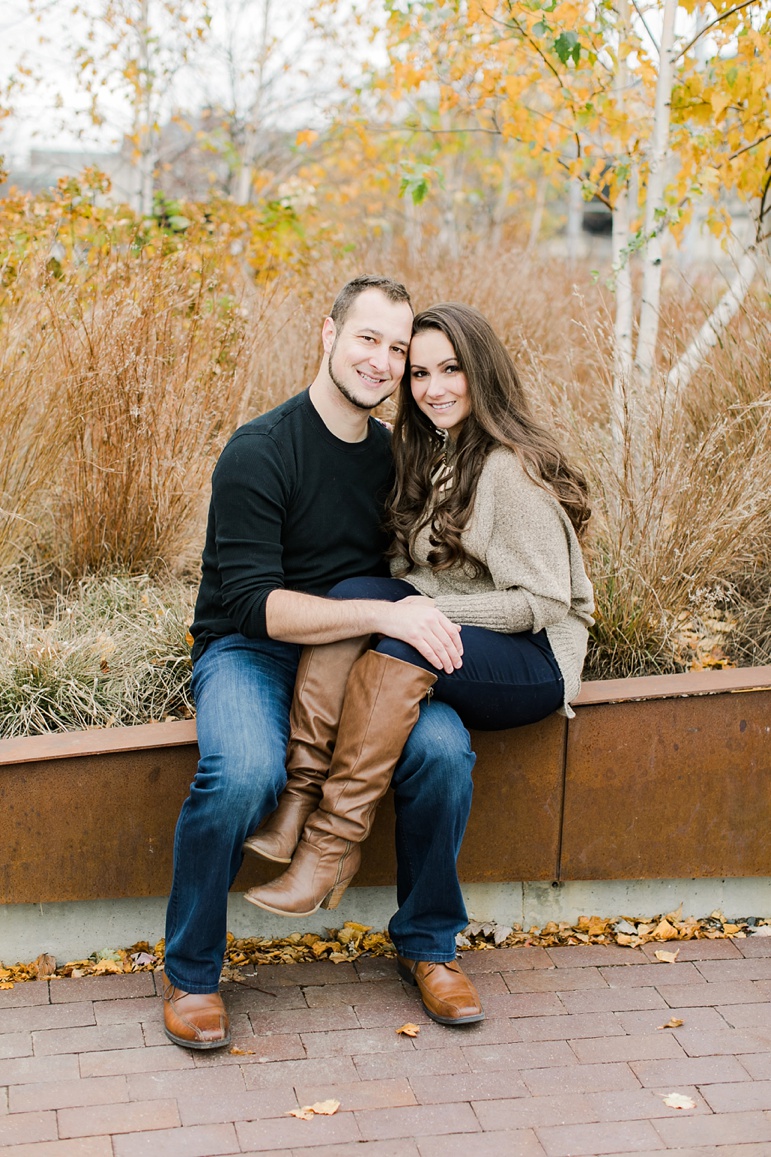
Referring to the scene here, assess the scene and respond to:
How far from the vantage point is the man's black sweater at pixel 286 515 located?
322 centimetres

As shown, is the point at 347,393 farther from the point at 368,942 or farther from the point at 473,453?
the point at 368,942

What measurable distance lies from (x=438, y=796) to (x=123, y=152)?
455 inches

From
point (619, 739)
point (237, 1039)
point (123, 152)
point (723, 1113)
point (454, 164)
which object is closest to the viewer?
point (723, 1113)

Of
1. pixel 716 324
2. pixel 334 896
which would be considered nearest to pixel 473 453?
pixel 334 896

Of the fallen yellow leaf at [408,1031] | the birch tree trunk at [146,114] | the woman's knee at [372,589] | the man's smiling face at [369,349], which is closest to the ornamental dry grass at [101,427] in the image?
the man's smiling face at [369,349]

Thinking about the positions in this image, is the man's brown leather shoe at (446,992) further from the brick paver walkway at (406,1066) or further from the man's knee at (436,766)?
the man's knee at (436,766)

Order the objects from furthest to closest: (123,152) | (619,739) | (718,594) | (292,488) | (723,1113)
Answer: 1. (123,152)
2. (718,594)
3. (619,739)
4. (292,488)
5. (723,1113)

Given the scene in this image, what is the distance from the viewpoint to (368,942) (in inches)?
142

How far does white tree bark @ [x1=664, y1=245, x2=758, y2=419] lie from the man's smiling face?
1.73m

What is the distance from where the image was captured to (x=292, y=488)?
11.0 feet

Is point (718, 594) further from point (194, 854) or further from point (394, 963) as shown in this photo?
point (194, 854)

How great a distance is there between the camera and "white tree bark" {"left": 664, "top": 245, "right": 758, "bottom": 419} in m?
4.98

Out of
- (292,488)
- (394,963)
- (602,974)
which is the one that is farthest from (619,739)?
(292,488)

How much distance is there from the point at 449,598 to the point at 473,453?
43 cm
